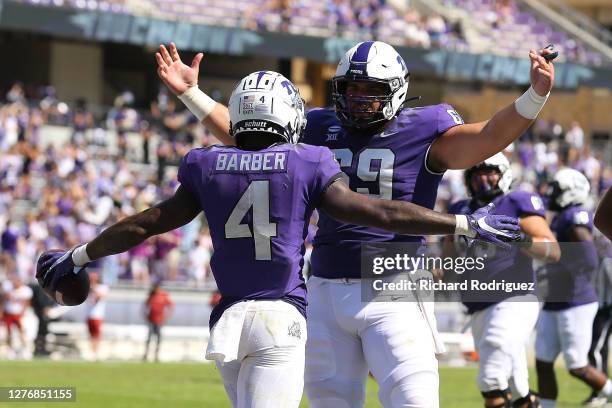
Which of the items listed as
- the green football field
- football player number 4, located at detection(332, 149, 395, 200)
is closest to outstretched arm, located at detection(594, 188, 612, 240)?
football player number 4, located at detection(332, 149, 395, 200)

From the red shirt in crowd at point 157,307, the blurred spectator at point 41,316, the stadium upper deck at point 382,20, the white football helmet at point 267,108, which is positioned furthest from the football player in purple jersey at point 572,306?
the stadium upper deck at point 382,20

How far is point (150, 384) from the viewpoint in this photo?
12.1 metres

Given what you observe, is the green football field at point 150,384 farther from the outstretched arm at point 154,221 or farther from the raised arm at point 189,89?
the outstretched arm at point 154,221

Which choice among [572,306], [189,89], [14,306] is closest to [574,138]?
[14,306]

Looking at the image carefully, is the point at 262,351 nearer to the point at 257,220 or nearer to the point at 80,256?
the point at 257,220

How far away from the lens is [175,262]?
18156 mm

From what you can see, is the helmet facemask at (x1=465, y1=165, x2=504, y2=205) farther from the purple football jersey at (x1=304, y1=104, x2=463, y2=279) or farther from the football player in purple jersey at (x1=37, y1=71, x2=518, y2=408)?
the football player in purple jersey at (x1=37, y1=71, x2=518, y2=408)

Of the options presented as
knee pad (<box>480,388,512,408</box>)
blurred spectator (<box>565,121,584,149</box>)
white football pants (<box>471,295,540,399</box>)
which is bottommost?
blurred spectator (<box>565,121,584,149</box>)

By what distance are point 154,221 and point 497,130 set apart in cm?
151

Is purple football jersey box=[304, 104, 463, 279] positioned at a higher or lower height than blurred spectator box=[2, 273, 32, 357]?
higher

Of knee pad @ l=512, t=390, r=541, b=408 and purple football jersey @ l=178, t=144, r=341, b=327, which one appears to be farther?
knee pad @ l=512, t=390, r=541, b=408

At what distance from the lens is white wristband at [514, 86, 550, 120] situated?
16.8 feet

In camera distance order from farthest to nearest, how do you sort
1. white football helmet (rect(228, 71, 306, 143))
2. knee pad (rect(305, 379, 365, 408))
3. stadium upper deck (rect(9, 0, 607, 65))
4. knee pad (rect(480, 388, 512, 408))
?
stadium upper deck (rect(9, 0, 607, 65))
knee pad (rect(480, 388, 512, 408))
knee pad (rect(305, 379, 365, 408))
white football helmet (rect(228, 71, 306, 143))

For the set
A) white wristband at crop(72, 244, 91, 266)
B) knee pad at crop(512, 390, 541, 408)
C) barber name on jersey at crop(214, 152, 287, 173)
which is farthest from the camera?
knee pad at crop(512, 390, 541, 408)
